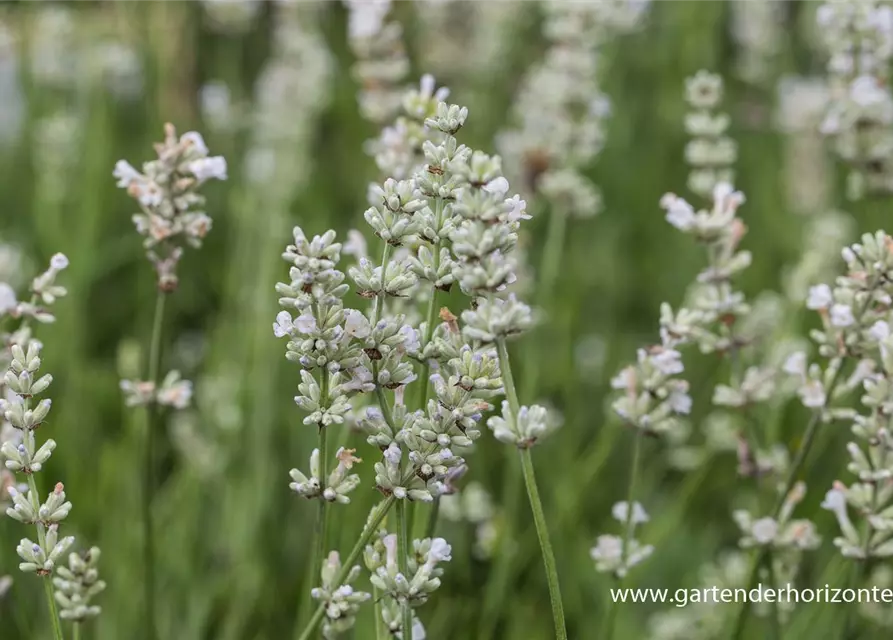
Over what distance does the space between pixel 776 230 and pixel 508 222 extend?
2.51 m

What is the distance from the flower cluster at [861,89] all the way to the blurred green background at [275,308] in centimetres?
22

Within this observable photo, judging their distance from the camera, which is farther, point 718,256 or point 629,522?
point 718,256

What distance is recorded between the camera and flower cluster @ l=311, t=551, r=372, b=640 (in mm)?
895

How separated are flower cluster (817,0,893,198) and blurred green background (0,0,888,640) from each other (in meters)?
0.22

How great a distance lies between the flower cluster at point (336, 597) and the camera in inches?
35.2

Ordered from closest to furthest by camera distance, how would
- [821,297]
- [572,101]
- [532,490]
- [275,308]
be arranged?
[532,490] → [821,297] → [572,101] → [275,308]

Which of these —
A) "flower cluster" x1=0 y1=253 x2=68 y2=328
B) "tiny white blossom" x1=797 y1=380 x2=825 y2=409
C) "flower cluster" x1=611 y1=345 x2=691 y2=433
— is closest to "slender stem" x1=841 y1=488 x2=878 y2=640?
"tiny white blossom" x1=797 y1=380 x2=825 y2=409

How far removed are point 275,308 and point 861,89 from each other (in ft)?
4.60

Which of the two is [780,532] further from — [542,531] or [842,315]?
[542,531]

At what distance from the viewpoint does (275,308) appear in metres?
2.43

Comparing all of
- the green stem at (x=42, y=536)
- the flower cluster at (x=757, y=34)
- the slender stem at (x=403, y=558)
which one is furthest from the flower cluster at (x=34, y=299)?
the flower cluster at (x=757, y=34)

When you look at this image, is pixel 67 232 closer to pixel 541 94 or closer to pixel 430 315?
pixel 541 94

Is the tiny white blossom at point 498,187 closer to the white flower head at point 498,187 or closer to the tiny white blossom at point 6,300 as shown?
the white flower head at point 498,187

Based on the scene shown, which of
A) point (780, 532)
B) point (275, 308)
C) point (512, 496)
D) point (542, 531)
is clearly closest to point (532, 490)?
point (542, 531)
